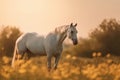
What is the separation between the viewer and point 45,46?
4918 mm

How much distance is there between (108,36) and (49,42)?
294cm

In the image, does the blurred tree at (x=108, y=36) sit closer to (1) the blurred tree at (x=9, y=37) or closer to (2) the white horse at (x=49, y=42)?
(1) the blurred tree at (x=9, y=37)

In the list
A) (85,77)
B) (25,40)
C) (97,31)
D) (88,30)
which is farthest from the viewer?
(97,31)

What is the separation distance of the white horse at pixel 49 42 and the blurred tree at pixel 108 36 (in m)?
2.06

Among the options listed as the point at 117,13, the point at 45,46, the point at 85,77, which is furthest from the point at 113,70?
the point at 117,13

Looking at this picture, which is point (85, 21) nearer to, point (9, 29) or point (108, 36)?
point (108, 36)

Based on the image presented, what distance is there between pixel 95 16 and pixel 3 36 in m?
1.82

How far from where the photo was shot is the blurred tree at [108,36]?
23.5 ft

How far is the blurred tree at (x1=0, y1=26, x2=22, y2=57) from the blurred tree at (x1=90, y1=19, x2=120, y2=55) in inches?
51.7

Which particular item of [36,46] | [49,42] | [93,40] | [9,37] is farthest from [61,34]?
[93,40]

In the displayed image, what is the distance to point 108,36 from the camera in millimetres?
7605

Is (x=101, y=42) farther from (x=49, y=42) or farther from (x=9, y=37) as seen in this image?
(x=49, y=42)

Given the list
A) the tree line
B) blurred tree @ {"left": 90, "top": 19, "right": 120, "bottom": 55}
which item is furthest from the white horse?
blurred tree @ {"left": 90, "top": 19, "right": 120, "bottom": 55}

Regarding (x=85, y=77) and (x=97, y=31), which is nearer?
(x=85, y=77)
